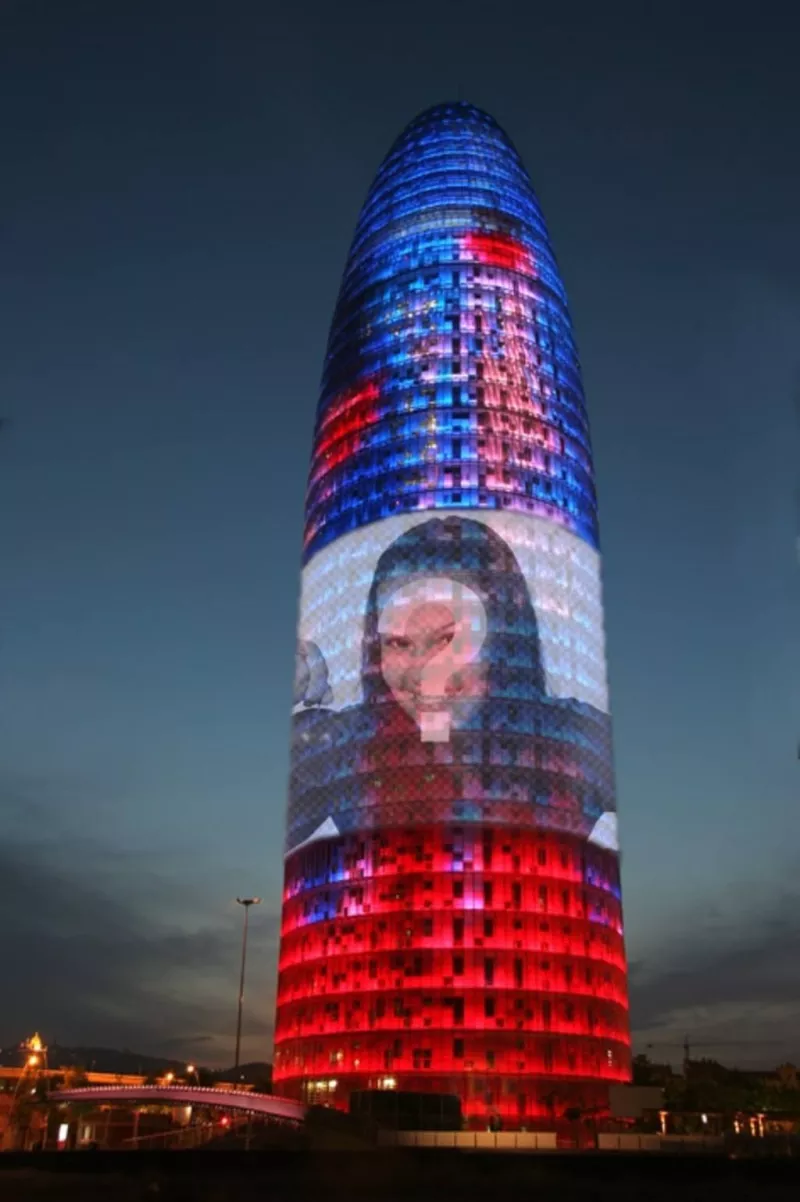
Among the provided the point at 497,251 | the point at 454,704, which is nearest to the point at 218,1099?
the point at 454,704

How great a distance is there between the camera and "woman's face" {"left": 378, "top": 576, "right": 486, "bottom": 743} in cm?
13188

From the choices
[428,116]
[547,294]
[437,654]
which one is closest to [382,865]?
[437,654]

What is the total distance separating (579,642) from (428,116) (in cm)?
8971

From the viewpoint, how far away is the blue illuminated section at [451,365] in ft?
469

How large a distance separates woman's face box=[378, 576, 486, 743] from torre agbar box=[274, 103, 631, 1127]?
257mm

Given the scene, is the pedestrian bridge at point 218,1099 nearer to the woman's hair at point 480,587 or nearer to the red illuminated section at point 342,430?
the woman's hair at point 480,587

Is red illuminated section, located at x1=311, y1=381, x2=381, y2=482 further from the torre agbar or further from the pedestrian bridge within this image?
the pedestrian bridge

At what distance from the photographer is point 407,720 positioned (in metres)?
132

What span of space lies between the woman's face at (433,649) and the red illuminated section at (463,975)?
47.0 feet

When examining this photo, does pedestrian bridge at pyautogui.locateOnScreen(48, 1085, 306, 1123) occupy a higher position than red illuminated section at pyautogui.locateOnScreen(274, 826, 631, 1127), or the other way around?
red illuminated section at pyautogui.locateOnScreen(274, 826, 631, 1127)

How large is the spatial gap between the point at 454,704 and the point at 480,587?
14694 millimetres

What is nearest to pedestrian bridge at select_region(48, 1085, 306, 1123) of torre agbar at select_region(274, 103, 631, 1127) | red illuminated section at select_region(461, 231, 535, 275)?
torre agbar at select_region(274, 103, 631, 1127)

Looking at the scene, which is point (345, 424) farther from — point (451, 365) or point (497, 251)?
point (497, 251)

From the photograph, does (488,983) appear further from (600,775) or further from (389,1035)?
(600,775)
